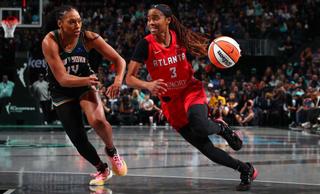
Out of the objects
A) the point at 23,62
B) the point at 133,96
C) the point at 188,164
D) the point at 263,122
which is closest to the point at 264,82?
the point at 263,122

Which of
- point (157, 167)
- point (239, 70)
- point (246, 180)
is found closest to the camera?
point (246, 180)

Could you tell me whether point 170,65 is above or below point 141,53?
below

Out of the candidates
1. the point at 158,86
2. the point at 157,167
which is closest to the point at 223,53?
the point at 158,86

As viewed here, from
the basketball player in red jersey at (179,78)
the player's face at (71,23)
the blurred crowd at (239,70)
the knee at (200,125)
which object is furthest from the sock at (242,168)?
the blurred crowd at (239,70)

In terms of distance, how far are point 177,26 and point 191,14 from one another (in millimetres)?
19442

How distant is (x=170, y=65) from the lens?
6.85 m

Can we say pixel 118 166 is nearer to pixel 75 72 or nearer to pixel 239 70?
pixel 75 72

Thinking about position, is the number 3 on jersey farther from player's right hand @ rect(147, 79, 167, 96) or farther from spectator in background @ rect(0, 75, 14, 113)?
spectator in background @ rect(0, 75, 14, 113)

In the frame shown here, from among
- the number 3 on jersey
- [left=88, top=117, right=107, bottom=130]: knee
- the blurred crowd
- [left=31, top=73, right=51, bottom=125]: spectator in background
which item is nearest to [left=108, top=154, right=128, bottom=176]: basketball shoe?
[left=88, top=117, right=107, bottom=130]: knee

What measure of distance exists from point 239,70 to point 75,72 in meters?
17.4

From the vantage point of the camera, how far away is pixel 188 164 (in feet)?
30.7

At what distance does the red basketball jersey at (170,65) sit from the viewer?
6852mm

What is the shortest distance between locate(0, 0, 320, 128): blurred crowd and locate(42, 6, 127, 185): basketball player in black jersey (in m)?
9.77

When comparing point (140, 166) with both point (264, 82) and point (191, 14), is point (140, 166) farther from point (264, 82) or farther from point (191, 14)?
point (191, 14)
